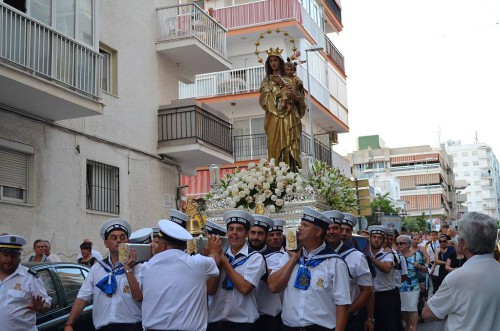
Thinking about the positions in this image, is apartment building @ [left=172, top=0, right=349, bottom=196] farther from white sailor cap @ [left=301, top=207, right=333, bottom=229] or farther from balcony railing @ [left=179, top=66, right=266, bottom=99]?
white sailor cap @ [left=301, top=207, right=333, bottom=229]

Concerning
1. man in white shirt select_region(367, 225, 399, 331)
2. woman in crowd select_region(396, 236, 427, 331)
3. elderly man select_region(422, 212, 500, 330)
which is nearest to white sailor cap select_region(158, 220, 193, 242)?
elderly man select_region(422, 212, 500, 330)

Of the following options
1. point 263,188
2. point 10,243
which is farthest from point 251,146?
point 10,243

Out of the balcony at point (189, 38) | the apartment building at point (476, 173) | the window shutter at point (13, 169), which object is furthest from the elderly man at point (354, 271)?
the apartment building at point (476, 173)

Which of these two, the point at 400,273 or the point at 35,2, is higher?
the point at 35,2

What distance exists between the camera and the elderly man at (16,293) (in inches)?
250

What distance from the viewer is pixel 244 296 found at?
611 cm

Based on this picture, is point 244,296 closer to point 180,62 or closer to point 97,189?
point 97,189

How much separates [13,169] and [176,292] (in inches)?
372

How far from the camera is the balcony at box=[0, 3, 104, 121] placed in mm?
12438

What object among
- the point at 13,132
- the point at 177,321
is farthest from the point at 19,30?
the point at 177,321

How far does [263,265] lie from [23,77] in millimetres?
8012

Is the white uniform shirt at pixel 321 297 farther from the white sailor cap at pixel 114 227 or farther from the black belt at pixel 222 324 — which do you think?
the white sailor cap at pixel 114 227

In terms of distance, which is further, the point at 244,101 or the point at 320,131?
the point at 320,131

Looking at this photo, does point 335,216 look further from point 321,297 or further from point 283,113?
point 283,113
